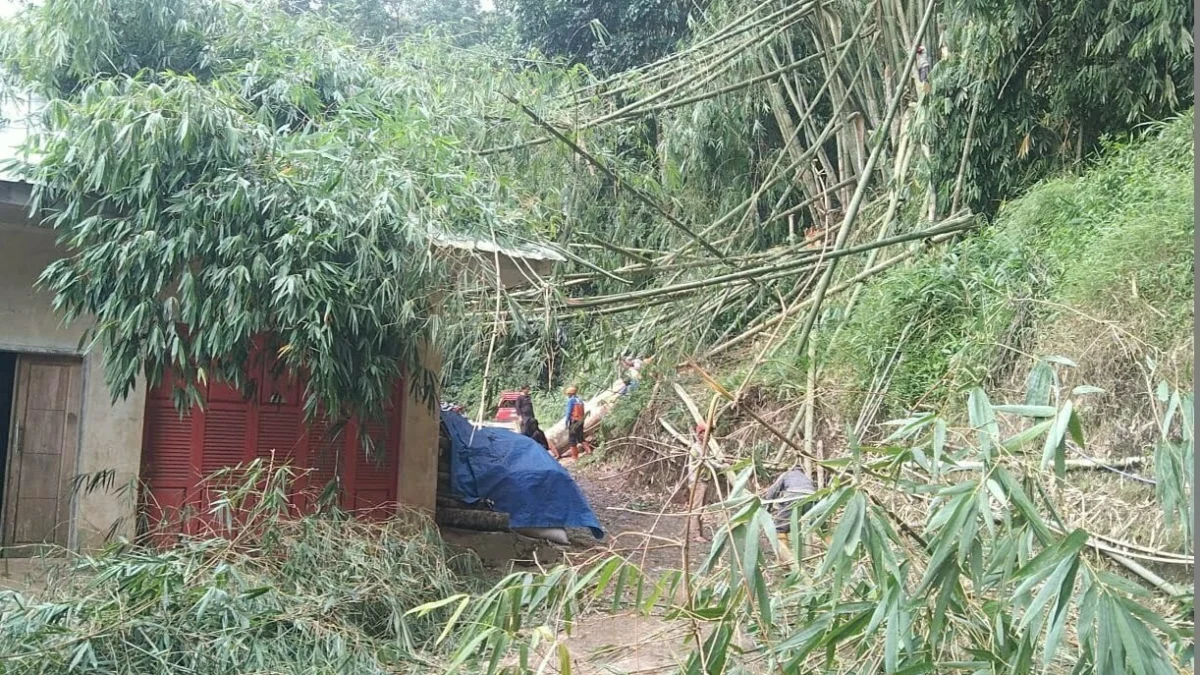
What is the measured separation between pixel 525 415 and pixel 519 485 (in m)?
4.11

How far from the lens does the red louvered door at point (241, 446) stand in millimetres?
5934

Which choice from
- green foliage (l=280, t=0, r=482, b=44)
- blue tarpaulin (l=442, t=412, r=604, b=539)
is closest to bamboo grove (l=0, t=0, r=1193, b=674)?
blue tarpaulin (l=442, t=412, r=604, b=539)

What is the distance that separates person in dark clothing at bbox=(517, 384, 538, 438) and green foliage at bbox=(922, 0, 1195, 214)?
566 cm

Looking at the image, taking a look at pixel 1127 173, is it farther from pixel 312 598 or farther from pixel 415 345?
pixel 312 598

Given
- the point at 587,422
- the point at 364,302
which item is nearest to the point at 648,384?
the point at 587,422

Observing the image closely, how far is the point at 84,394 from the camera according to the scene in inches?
228

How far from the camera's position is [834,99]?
9.85 meters

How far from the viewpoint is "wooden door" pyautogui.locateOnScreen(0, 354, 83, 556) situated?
5715mm

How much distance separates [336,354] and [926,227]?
16.1 feet

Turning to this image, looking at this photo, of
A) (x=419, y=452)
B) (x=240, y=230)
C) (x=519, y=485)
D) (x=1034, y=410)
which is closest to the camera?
(x=1034, y=410)

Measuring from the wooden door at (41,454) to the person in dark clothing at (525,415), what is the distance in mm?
5939

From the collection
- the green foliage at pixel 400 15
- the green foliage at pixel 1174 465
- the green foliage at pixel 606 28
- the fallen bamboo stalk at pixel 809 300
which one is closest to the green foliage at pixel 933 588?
the green foliage at pixel 1174 465

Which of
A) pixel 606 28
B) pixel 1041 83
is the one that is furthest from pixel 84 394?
→ pixel 606 28

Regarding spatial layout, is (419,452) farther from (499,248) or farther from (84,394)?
(84,394)
